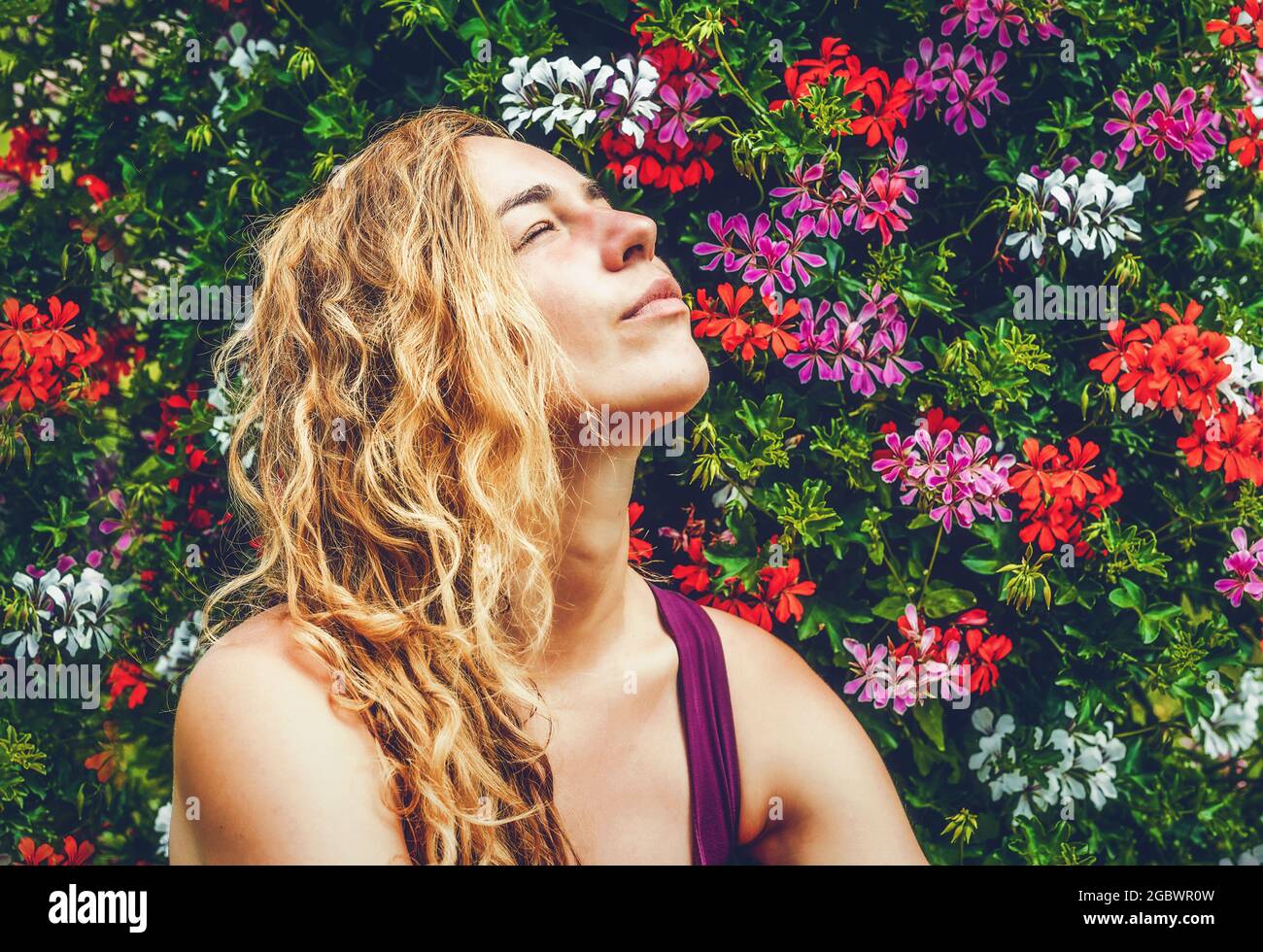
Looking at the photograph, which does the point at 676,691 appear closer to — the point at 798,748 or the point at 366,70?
the point at 798,748

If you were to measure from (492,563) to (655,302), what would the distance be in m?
0.54

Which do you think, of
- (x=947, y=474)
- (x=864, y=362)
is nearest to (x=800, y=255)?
(x=864, y=362)

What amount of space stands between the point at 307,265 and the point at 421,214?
9.9 inches

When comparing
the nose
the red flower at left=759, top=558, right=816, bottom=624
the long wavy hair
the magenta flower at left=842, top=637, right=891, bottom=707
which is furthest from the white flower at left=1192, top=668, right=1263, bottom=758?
the nose

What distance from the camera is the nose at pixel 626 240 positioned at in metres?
2.00

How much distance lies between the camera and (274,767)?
1.69 meters

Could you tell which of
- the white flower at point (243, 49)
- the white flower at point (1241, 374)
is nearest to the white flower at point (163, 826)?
the white flower at point (243, 49)

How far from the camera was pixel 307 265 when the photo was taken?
211 centimetres

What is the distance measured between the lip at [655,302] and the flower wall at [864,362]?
204 millimetres

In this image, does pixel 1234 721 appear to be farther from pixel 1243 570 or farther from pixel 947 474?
pixel 947 474

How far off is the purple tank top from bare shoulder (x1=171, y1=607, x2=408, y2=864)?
1.85ft

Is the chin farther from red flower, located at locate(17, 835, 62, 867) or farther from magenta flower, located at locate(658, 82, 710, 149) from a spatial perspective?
red flower, located at locate(17, 835, 62, 867)

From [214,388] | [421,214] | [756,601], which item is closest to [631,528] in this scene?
[756,601]

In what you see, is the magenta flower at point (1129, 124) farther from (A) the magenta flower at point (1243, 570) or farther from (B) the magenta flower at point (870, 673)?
(B) the magenta flower at point (870, 673)
